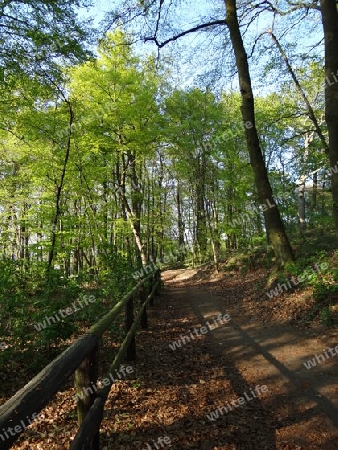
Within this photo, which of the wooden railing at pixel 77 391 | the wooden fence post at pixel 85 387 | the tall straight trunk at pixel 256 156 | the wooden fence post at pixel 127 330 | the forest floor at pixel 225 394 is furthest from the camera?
the tall straight trunk at pixel 256 156

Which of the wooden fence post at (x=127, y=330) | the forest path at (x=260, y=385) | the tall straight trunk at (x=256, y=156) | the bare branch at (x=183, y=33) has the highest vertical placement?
the bare branch at (x=183, y=33)

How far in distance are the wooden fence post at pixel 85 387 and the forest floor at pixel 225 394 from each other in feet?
2.52

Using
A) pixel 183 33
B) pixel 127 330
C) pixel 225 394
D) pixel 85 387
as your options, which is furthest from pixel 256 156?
pixel 85 387

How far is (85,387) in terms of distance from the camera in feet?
8.30

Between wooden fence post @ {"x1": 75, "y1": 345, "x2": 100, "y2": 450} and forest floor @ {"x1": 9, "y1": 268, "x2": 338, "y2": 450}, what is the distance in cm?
77

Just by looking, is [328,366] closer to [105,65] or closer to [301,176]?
[301,176]

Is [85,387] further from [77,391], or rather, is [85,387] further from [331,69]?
[331,69]

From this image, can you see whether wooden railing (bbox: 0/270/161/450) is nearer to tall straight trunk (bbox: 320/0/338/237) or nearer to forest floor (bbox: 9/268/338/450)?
forest floor (bbox: 9/268/338/450)

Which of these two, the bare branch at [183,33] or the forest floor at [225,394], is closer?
the forest floor at [225,394]

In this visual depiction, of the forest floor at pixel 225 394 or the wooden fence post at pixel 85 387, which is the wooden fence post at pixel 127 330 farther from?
the wooden fence post at pixel 85 387

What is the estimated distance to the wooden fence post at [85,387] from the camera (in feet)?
8.28

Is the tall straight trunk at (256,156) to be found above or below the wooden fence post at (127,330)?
above

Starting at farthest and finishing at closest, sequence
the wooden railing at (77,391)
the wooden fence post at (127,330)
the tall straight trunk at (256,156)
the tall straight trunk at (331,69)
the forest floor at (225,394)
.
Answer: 1. the tall straight trunk at (256,156)
2. the tall straight trunk at (331,69)
3. the wooden fence post at (127,330)
4. the forest floor at (225,394)
5. the wooden railing at (77,391)

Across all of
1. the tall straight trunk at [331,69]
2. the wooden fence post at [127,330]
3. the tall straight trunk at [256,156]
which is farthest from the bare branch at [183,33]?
the wooden fence post at [127,330]
